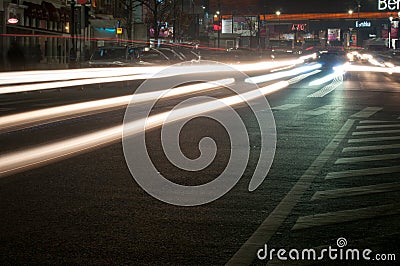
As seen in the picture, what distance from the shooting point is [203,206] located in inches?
305

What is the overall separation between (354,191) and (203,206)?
1911 mm

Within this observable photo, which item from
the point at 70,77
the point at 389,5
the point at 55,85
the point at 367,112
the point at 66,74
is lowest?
the point at 367,112

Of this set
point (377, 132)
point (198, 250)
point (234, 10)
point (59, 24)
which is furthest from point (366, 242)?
point (234, 10)

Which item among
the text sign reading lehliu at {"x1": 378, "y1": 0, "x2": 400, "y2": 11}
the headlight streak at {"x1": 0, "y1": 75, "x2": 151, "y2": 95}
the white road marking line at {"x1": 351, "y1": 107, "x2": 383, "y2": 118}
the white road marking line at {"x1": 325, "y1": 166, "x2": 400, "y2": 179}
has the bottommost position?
the white road marking line at {"x1": 351, "y1": 107, "x2": 383, "y2": 118}

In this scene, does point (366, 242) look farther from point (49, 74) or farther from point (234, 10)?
point (234, 10)

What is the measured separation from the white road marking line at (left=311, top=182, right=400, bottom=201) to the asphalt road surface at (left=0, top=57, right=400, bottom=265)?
0.04 ft

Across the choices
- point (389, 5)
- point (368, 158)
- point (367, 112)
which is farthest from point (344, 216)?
point (389, 5)

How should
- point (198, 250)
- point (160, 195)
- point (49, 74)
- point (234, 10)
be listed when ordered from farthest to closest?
1. point (234, 10)
2. point (49, 74)
3. point (160, 195)
4. point (198, 250)

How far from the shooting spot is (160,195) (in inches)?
325

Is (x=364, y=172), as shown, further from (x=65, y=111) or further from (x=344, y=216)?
(x=65, y=111)

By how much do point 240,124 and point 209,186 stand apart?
7.02m

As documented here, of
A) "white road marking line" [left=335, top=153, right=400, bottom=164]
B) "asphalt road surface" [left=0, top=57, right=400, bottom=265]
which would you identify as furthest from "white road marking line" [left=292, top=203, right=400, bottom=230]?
"white road marking line" [left=335, top=153, right=400, bottom=164]

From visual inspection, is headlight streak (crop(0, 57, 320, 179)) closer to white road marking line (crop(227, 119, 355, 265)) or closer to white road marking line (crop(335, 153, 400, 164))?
white road marking line (crop(227, 119, 355, 265))

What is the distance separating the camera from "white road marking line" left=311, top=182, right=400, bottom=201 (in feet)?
27.2
